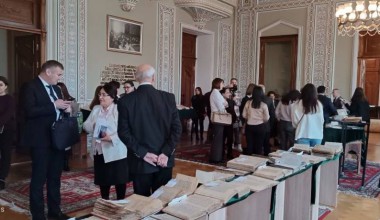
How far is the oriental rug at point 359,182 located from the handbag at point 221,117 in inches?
74.6

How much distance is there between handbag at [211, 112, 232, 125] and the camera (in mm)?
5734

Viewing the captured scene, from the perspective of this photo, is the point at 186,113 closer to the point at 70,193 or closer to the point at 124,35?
the point at 124,35

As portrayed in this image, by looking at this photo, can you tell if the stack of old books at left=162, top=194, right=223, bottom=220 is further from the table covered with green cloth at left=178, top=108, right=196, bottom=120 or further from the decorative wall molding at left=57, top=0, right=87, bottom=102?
the table covered with green cloth at left=178, top=108, right=196, bottom=120

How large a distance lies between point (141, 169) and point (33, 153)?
105 centimetres

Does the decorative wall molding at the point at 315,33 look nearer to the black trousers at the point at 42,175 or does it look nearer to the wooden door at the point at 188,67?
the wooden door at the point at 188,67

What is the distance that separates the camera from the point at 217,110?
5707mm

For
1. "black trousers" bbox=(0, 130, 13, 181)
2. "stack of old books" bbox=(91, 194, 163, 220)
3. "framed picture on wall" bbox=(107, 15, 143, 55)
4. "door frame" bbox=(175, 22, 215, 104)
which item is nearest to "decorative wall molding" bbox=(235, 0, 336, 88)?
"door frame" bbox=(175, 22, 215, 104)

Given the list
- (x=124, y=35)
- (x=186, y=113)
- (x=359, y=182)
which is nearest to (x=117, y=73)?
(x=124, y=35)

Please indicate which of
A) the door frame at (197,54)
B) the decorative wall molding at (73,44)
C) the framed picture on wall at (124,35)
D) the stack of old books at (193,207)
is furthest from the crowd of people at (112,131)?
the door frame at (197,54)

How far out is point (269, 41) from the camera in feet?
34.2

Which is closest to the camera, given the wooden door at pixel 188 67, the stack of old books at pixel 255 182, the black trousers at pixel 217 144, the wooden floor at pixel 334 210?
the stack of old books at pixel 255 182

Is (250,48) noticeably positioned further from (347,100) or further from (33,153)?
(33,153)

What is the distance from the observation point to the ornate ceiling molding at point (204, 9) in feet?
28.1

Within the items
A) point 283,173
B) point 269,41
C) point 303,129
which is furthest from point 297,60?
point 283,173
